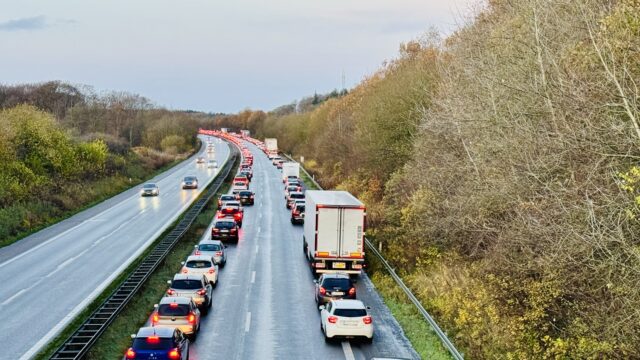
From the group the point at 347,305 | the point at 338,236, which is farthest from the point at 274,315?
the point at 338,236

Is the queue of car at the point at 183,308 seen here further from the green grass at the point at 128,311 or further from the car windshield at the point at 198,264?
the green grass at the point at 128,311

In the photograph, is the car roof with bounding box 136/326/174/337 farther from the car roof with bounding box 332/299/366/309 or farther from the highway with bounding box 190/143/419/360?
the car roof with bounding box 332/299/366/309

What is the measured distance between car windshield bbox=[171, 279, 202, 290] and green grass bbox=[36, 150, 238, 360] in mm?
1328

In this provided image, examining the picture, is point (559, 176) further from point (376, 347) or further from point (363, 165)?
point (363, 165)

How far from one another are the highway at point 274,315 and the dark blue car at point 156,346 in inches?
83.8

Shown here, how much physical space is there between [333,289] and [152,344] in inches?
332

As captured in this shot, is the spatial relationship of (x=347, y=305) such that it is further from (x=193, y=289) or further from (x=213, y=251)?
(x=213, y=251)

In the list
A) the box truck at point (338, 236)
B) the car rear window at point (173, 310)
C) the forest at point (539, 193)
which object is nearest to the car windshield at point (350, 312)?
the forest at point (539, 193)

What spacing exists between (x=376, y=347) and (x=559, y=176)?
22.8 feet

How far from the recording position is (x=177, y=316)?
18.6 metres

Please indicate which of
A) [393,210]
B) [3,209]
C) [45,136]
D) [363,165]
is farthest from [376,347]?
[45,136]

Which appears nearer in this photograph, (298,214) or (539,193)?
(539,193)

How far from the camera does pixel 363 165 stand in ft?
174

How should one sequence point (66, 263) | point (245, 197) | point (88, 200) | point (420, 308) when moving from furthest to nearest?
point (88, 200) → point (245, 197) → point (66, 263) → point (420, 308)
